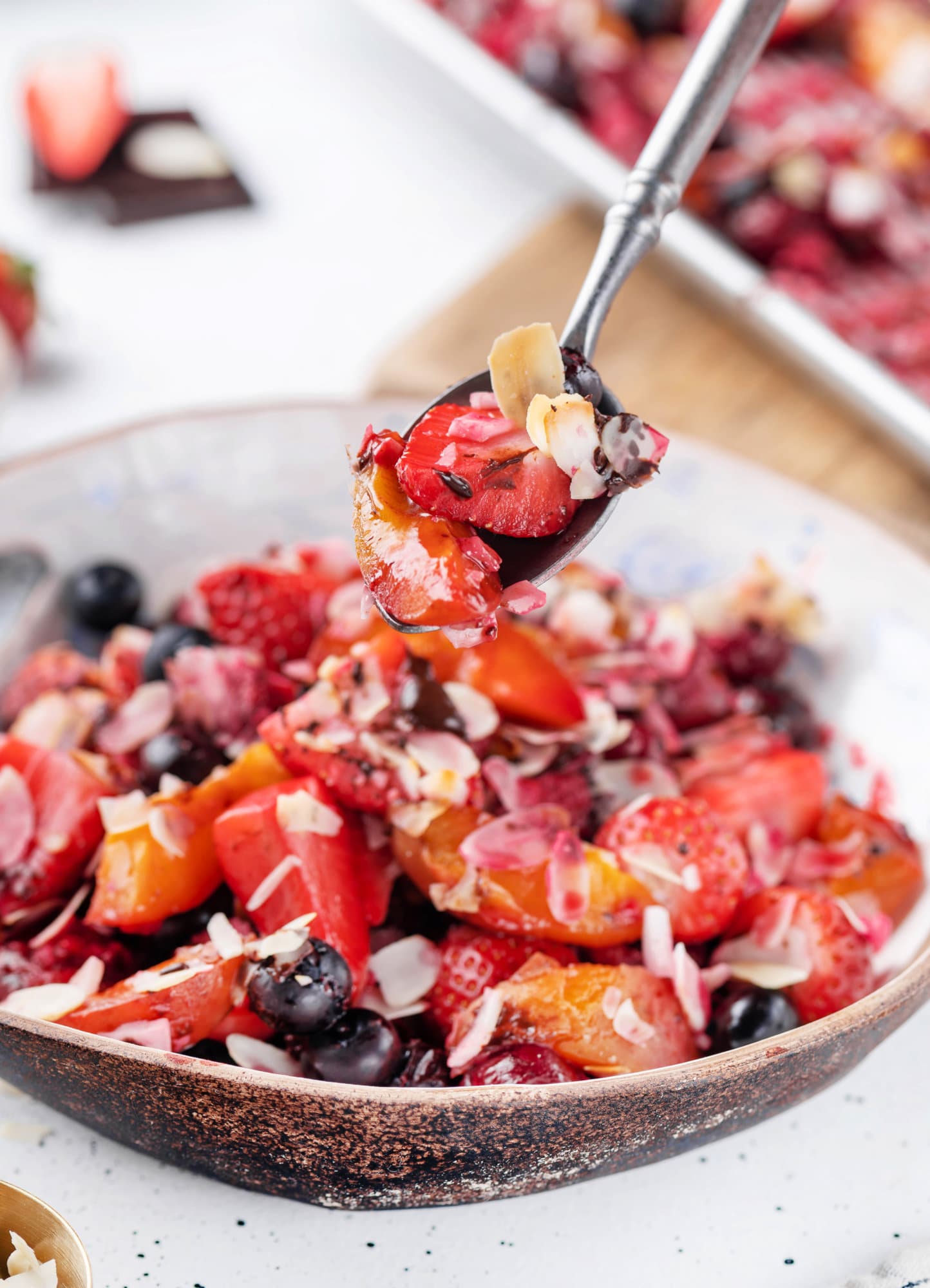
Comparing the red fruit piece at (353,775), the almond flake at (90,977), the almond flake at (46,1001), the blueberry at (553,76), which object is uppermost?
the blueberry at (553,76)

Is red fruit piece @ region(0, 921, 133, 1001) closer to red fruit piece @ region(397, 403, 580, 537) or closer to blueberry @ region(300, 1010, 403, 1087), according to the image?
blueberry @ region(300, 1010, 403, 1087)

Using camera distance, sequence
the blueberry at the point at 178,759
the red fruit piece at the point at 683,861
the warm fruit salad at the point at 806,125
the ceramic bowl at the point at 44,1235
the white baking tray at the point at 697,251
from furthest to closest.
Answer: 1. the warm fruit salad at the point at 806,125
2. the white baking tray at the point at 697,251
3. the blueberry at the point at 178,759
4. the red fruit piece at the point at 683,861
5. the ceramic bowl at the point at 44,1235

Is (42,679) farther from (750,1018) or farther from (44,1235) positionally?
(750,1018)

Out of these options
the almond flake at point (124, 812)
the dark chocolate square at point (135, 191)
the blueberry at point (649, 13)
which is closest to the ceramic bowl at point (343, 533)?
the almond flake at point (124, 812)

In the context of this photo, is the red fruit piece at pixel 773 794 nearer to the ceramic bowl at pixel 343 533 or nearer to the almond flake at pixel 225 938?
the ceramic bowl at pixel 343 533

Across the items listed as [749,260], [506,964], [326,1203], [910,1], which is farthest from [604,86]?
[326,1203]

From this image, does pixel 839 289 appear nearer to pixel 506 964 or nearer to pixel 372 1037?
pixel 506 964

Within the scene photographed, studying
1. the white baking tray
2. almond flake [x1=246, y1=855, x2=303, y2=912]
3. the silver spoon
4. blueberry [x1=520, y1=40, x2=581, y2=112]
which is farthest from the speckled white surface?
blueberry [x1=520, y1=40, x2=581, y2=112]
